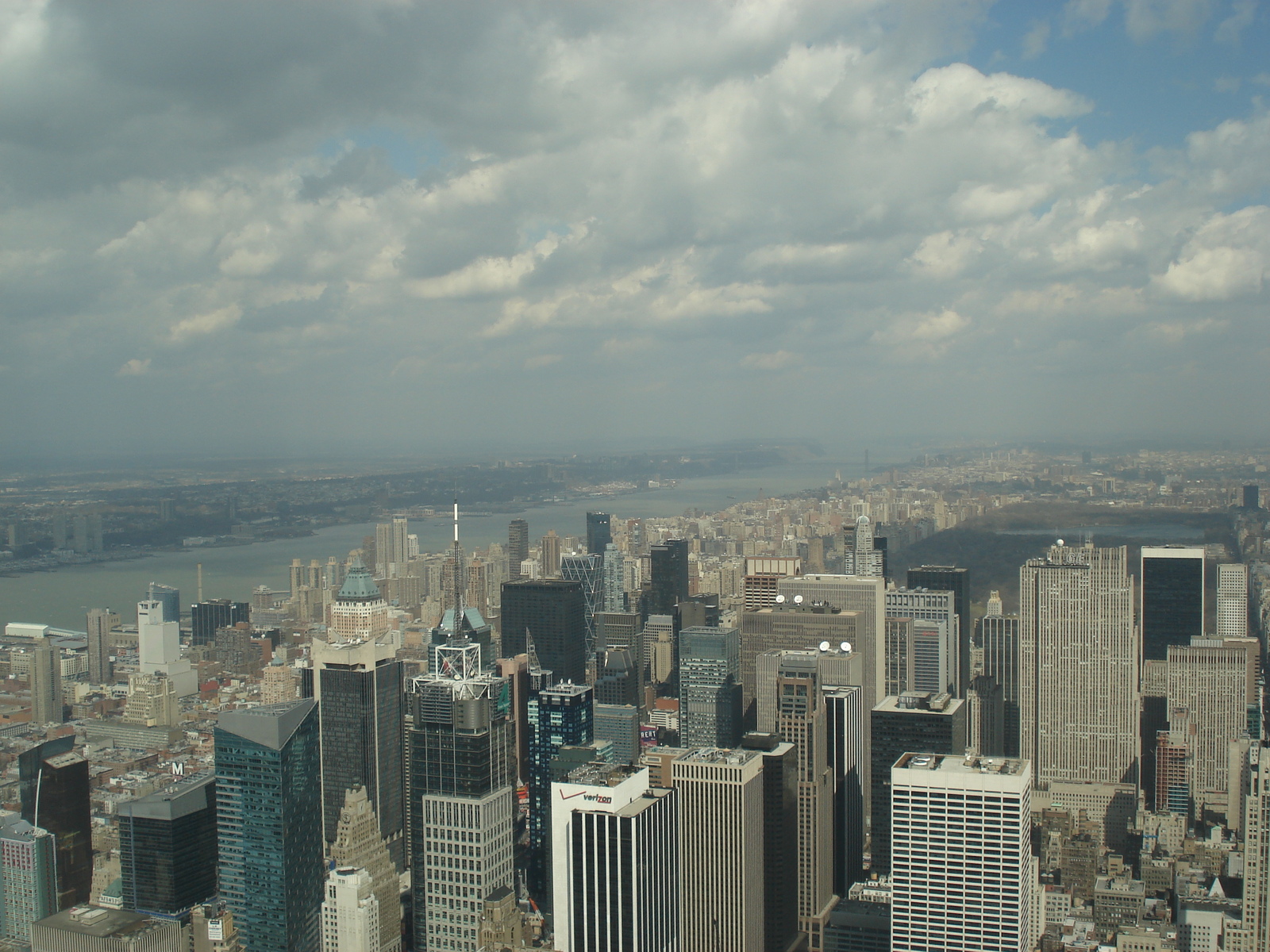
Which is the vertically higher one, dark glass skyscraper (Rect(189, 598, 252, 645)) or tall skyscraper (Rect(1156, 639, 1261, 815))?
dark glass skyscraper (Rect(189, 598, 252, 645))

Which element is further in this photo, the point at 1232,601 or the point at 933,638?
the point at 933,638

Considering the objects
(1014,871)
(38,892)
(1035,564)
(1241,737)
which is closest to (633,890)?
(1014,871)

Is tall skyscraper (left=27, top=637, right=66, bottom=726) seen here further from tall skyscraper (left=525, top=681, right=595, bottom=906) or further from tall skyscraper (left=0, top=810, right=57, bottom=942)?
tall skyscraper (left=525, top=681, right=595, bottom=906)

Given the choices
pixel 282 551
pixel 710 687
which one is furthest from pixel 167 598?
pixel 710 687

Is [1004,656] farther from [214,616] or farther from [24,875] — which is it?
[24,875]

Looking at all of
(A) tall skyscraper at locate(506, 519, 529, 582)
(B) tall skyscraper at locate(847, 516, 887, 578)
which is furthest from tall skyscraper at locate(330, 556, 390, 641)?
(B) tall skyscraper at locate(847, 516, 887, 578)

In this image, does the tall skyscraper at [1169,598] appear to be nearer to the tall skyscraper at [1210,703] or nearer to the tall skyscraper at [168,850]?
the tall skyscraper at [1210,703]
